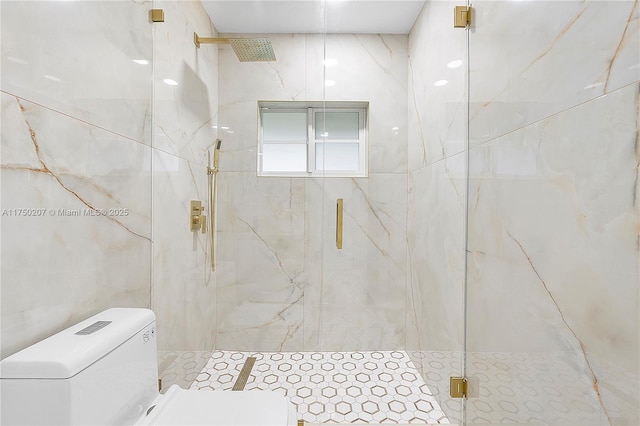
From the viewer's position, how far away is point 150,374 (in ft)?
3.69

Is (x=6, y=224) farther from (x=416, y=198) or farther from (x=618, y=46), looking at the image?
(x=416, y=198)

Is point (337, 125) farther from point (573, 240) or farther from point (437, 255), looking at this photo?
point (573, 240)

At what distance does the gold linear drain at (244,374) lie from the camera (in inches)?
68.9

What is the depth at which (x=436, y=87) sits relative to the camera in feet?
5.83

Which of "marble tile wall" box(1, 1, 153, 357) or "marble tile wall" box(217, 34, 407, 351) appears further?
"marble tile wall" box(217, 34, 407, 351)

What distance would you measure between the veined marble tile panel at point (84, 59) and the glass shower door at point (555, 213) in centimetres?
136

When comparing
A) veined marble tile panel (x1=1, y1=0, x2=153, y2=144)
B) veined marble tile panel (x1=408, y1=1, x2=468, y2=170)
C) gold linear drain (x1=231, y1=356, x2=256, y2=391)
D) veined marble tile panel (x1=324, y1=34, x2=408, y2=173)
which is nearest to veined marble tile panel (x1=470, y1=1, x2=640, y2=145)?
veined marble tile panel (x1=408, y1=1, x2=468, y2=170)

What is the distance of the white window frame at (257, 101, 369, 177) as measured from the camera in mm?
1849

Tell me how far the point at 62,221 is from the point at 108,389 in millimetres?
484

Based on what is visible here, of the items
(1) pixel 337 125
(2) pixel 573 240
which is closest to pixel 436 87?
(1) pixel 337 125

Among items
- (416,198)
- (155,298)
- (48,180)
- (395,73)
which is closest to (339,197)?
(416,198)

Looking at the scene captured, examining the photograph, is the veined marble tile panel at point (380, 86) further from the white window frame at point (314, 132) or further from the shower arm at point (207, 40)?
the shower arm at point (207, 40)

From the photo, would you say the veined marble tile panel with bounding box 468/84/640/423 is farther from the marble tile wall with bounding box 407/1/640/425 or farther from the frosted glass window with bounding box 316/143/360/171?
the frosted glass window with bounding box 316/143/360/171

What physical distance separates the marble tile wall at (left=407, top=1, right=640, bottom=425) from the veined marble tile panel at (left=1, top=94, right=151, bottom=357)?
1373 millimetres
